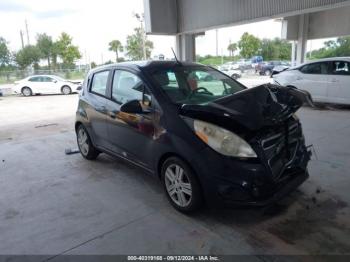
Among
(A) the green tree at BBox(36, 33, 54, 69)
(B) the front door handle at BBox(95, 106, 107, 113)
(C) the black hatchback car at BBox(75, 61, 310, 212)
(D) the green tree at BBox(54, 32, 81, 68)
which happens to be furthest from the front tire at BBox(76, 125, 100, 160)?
(A) the green tree at BBox(36, 33, 54, 69)

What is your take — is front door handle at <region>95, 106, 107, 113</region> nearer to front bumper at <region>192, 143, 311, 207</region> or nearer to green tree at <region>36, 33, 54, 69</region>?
front bumper at <region>192, 143, 311, 207</region>

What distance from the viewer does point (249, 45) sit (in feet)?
170

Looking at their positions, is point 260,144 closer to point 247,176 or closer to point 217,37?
point 247,176

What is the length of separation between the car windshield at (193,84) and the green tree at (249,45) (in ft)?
168

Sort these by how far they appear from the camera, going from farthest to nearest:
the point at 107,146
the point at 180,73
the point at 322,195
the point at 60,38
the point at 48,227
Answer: the point at 60,38 → the point at 107,146 → the point at 180,73 → the point at 322,195 → the point at 48,227

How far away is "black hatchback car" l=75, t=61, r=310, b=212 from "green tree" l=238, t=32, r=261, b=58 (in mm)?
51295

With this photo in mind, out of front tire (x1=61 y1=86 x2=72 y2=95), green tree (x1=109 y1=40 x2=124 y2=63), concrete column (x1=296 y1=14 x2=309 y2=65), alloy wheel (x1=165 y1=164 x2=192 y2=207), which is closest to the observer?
alloy wheel (x1=165 y1=164 x2=192 y2=207)

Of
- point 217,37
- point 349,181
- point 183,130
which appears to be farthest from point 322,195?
point 217,37

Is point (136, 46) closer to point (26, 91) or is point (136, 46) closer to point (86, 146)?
point (26, 91)

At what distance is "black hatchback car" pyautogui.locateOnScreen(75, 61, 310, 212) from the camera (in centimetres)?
255

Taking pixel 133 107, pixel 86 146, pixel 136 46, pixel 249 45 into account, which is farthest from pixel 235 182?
pixel 249 45

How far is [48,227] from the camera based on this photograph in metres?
2.89

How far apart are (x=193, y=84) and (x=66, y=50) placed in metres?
38.0

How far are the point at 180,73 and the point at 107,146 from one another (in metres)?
1.44
